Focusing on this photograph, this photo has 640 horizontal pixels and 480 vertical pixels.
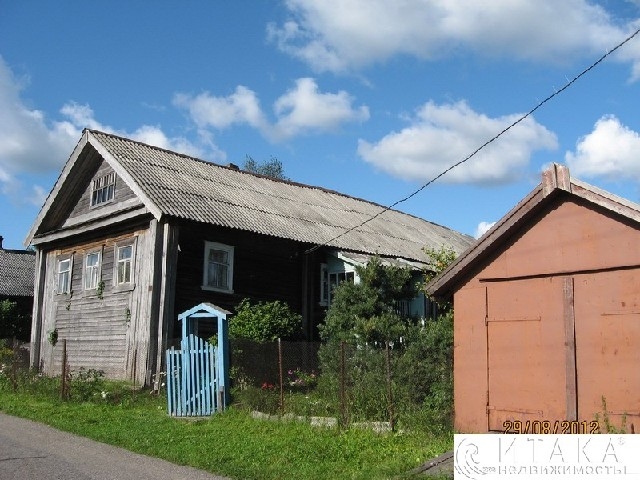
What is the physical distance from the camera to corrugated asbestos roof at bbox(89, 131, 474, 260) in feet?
60.2

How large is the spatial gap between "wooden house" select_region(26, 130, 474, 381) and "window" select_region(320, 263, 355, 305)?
4 centimetres

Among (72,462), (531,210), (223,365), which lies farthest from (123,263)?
(531,210)

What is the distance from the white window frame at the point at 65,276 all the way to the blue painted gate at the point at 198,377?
9233 millimetres

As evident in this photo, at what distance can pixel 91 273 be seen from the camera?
66.6 ft

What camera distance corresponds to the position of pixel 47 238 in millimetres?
22250

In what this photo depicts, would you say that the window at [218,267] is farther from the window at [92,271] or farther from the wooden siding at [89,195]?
the window at [92,271]

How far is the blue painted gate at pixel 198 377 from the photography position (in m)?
12.9

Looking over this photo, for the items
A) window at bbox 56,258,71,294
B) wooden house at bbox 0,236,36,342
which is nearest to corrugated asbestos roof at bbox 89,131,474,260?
window at bbox 56,258,71,294

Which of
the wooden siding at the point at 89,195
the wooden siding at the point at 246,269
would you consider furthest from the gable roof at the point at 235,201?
the wooden siding at the point at 89,195

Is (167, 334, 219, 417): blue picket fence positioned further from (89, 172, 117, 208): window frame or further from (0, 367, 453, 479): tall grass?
(89, 172, 117, 208): window frame

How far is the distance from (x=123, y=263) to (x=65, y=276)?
3.84 m

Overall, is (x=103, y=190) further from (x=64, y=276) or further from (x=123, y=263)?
(x=64, y=276)

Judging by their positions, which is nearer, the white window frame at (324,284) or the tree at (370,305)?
the tree at (370,305)

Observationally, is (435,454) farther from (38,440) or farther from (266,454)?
(38,440)
